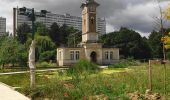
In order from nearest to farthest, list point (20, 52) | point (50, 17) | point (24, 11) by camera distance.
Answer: point (24, 11)
point (20, 52)
point (50, 17)

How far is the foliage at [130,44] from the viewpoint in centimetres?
7781

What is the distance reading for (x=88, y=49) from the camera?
205 ft

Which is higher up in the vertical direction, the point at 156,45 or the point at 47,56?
the point at 156,45

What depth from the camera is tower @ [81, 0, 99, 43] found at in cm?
6216

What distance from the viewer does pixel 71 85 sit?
1371 cm

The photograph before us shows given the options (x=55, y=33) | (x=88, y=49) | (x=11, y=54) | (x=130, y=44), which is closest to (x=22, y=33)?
(x=55, y=33)

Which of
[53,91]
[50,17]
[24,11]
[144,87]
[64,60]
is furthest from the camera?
[50,17]

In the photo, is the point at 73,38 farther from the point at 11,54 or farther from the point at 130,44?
the point at 11,54

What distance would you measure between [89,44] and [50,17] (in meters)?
120

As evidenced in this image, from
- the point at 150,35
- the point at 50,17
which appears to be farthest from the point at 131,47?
the point at 50,17

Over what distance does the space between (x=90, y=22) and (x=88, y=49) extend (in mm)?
4801

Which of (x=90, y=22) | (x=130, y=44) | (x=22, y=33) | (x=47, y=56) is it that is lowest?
(x=47, y=56)

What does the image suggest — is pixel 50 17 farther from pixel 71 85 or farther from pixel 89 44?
pixel 71 85

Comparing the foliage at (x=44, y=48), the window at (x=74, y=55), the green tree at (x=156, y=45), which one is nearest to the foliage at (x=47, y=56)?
the foliage at (x=44, y=48)
